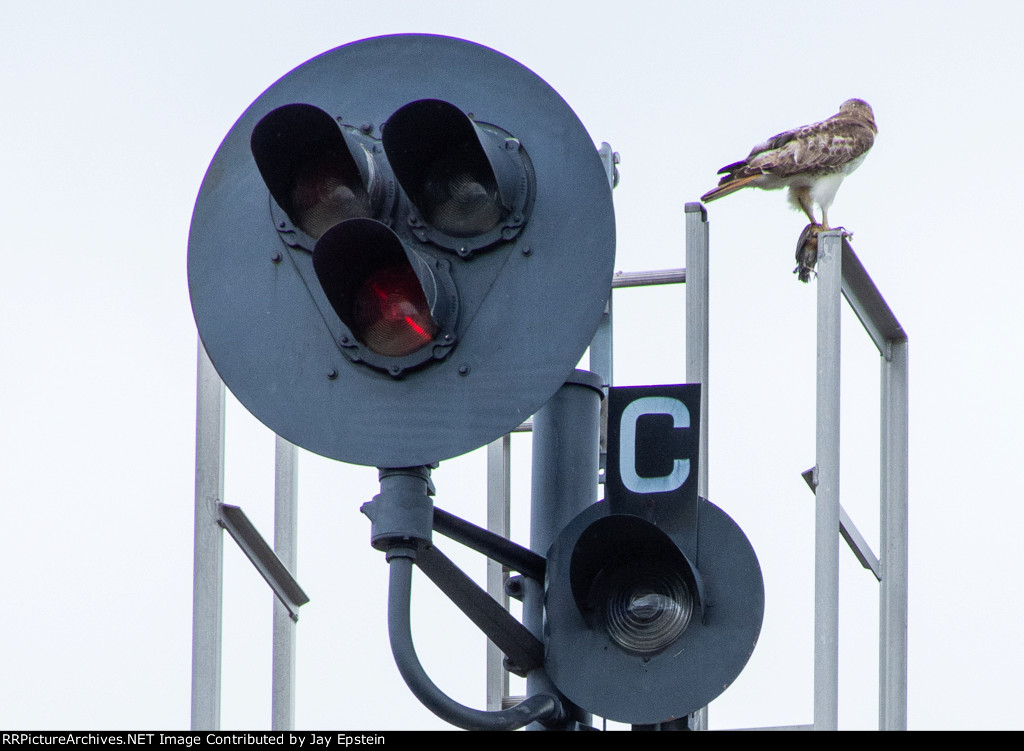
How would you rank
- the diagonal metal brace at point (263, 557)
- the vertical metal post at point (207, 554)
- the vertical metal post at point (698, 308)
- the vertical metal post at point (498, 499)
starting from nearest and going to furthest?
the vertical metal post at point (698, 308)
the vertical metal post at point (207, 554)
the diagonal metal brace at point (263, 557)
the vertical metal post at point (498, 499)


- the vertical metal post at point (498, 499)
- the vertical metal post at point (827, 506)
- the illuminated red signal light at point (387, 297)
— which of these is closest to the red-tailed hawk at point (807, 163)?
the vertical metal post at point (498, 499)

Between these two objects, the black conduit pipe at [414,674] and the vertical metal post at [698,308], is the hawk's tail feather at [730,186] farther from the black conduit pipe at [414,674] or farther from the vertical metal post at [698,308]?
the black conduit pipe at [414,674]

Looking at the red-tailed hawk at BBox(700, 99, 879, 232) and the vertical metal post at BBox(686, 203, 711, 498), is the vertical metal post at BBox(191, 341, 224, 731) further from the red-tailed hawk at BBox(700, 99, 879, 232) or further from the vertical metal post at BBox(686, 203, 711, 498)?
the red-tailed hawk at BBox(700, 99, 879, 232)

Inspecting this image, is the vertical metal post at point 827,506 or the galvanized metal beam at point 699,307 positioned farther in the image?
the galvanized metal beam at point 699,307

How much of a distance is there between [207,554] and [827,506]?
6.17 feet

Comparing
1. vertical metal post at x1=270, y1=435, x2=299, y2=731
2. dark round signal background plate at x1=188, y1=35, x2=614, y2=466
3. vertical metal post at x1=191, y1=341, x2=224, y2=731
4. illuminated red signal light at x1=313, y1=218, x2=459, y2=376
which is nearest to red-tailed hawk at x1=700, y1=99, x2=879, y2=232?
vertical metal post at x1=270, y1=435, x2=299, y2=731

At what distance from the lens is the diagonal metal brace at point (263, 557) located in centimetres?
520

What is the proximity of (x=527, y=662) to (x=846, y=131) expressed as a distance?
8.14 metres

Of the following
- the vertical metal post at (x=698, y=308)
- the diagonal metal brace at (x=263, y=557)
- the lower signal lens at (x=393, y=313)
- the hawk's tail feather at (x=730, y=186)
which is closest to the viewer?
the lower signal lens at (x=393, y=313)

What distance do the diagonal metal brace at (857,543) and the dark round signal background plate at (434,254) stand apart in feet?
5.92

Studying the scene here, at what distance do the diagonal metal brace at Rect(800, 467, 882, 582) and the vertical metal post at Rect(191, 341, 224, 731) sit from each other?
1811mm

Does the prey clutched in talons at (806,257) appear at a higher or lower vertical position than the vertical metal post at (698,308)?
higher

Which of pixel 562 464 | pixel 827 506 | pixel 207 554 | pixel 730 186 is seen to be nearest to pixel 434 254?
pixel 562 464
